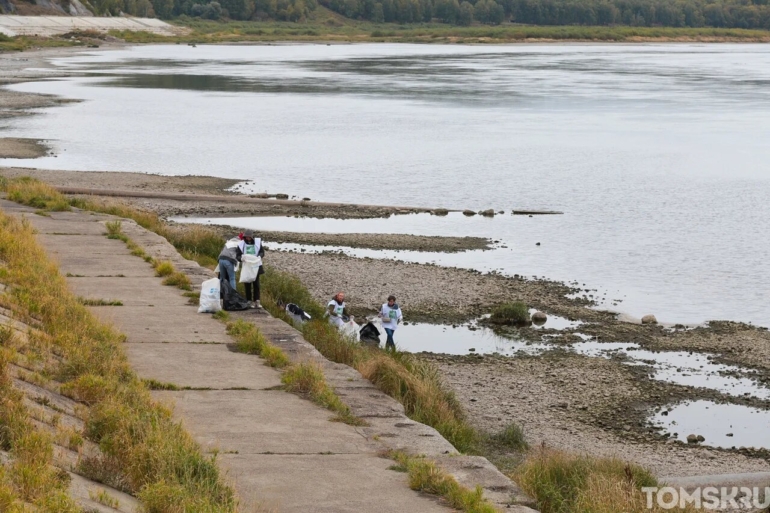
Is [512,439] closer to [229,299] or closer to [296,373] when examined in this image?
[296,373]

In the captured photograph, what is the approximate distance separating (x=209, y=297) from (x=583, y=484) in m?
7.58

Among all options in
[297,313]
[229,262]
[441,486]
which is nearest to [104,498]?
[441,486]

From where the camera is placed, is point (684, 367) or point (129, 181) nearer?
point (684, 367)

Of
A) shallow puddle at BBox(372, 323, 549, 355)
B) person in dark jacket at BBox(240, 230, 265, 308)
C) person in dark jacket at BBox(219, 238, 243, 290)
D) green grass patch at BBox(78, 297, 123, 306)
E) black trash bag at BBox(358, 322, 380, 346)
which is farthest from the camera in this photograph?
shallow puddle at BBox(372, 323, 549, 355)

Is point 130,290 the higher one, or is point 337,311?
point 130,290

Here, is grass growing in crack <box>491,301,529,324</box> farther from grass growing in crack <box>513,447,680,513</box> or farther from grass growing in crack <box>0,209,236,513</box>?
grass growing in crack <box>0,209,236,513</box>

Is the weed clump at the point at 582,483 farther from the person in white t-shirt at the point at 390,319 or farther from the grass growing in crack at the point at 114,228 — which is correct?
the grass growing in crack at the point at 114,228

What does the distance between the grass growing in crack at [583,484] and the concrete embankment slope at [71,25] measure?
137 metres

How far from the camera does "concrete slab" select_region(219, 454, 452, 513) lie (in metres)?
10.2

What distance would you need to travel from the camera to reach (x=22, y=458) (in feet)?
28.8

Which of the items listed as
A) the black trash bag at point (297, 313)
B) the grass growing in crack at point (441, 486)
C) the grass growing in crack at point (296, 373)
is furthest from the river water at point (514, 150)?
the grass growing in crack at point (441, 486)

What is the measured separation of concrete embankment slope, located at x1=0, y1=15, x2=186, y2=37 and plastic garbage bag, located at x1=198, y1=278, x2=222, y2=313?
5133 inches

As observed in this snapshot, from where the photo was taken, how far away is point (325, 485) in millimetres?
10703

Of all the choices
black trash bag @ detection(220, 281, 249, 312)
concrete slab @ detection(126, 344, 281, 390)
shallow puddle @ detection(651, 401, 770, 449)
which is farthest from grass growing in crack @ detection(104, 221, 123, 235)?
shallow puddle @ detection(651, 401, 770, 449)
